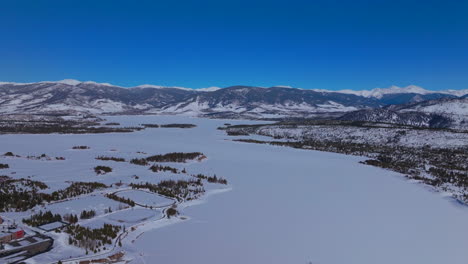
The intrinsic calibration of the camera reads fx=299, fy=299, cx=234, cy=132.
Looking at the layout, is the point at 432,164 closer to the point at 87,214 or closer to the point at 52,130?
the point at 87,214

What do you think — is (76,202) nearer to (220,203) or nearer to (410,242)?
(220,203)

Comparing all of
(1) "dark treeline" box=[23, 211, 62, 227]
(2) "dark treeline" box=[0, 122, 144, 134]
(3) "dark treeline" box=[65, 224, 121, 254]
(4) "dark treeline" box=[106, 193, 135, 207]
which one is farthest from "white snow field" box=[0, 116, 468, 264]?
(2) "dark treeline" box=[0, 122, 144, 134]

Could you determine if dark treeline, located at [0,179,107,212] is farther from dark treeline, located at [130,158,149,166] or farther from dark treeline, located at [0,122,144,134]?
dark treeline, located at [0,122,144,134]

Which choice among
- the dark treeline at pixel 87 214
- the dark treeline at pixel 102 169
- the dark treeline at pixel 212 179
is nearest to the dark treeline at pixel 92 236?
the dark treeline at pixel 87 214

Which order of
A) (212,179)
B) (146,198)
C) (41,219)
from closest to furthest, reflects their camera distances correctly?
(41,219) → (146,198) → (212,179)

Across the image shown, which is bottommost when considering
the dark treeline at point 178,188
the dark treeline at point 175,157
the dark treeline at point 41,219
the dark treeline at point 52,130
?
the dark treeline at point 178,188

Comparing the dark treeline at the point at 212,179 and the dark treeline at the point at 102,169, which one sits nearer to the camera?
the dark treeline at the point at 212,179

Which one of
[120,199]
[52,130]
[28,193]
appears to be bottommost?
[120,199]

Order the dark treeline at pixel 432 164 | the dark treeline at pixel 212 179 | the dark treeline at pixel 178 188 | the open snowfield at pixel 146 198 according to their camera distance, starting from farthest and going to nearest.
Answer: the dark treeline at pixel 432 164, the dark treeline at pixel 212 179, the dark treeline at pixel 178 188, the open snowfield at pixel 146 198

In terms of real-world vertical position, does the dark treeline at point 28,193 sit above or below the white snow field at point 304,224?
above

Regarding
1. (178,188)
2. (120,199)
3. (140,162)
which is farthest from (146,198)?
(140,162)

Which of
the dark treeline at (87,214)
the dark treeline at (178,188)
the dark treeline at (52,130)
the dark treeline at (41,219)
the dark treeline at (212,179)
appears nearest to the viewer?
the dark treeline at (41,219)

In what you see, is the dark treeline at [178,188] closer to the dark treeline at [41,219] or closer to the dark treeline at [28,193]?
the dark treeline at [28,193]
